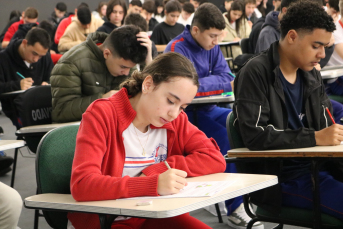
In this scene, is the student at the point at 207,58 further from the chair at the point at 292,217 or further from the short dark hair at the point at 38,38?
the short dark hair at the point at 38,38

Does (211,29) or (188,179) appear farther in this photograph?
(211,29)

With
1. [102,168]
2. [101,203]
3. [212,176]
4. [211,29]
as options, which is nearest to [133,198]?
[101,203]

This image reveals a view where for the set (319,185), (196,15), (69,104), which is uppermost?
(196,15)

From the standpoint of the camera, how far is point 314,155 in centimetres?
165

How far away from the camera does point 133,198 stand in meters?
1.28

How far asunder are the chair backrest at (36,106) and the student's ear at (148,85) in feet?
5.46

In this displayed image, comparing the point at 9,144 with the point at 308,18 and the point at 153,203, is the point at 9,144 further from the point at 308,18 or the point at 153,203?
the point at 308,18

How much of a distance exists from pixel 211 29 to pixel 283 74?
1.39 metres

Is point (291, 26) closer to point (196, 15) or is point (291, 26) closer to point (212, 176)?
point (212, 176)

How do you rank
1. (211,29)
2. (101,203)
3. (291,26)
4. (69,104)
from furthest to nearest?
1. (211,29)
2. (69,104)
3. (291,26)
4. (101,203)

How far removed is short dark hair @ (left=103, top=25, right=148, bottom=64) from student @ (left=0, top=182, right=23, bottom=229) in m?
1.21

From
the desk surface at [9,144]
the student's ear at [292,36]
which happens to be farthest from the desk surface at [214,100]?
the desk surface at [9,144]

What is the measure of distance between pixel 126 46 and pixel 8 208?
1.30 meters

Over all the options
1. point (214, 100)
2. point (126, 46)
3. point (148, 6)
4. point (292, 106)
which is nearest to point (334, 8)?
point (214, 100)
